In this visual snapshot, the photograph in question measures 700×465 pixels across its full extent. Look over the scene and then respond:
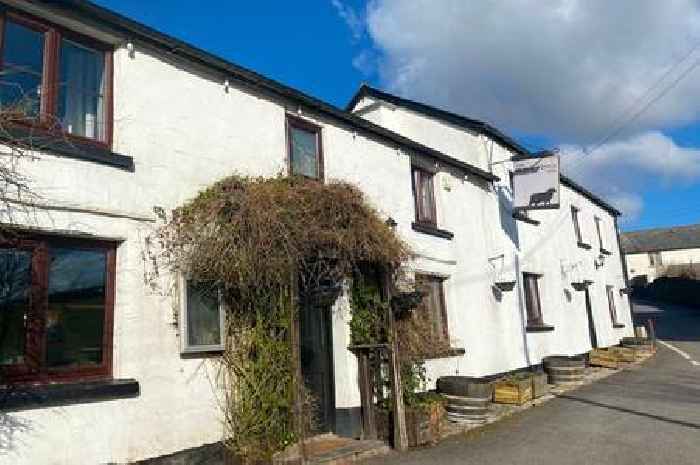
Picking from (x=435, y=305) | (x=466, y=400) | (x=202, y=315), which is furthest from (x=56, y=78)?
(x=435, y=305)

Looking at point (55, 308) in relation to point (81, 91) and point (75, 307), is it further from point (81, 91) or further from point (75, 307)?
point (81, 91)

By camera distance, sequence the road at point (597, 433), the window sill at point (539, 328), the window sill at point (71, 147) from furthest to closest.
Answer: the window sill at point (539, 328)
the road at point (597, 433)
the window sill at point (71, 147)

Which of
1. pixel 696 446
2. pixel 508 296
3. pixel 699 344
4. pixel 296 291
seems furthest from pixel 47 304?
pixel 699 344

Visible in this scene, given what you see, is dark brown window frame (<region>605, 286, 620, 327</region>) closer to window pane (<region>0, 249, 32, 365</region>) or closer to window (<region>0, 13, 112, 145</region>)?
window (<region>0, 13, 112, 145</region>)

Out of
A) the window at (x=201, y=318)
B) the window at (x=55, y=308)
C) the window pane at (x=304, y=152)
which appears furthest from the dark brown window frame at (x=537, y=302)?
the window at (x=55, y=308)

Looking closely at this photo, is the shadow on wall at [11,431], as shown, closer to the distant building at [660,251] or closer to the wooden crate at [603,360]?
the wooden crate at [603,360]

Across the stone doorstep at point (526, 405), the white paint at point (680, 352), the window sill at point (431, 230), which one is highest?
the window sill at point (431, 230)

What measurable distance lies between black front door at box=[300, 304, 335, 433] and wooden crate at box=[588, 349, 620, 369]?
1326cm

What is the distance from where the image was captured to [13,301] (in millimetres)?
5770

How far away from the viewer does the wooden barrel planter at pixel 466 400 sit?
34.8ft

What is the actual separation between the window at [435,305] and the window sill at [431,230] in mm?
989

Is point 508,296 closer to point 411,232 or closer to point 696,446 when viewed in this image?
point 411,232

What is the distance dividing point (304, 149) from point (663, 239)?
7606 cm

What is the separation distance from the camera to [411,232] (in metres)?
12.0
